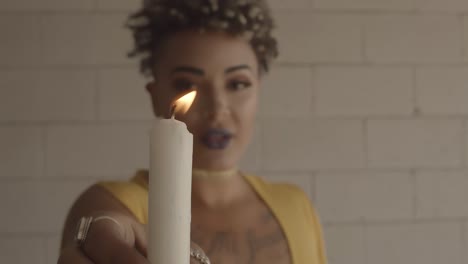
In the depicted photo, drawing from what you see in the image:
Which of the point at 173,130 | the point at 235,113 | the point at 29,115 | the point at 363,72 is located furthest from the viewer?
the point at 363,72

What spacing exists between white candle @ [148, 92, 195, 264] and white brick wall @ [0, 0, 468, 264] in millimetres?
1097

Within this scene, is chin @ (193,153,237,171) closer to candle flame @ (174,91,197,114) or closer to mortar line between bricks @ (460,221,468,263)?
candle flame @ (174,91,197,114)

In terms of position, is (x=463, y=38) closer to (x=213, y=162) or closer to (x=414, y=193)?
(x=414, y=193)

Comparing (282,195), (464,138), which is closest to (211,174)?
(282,195)

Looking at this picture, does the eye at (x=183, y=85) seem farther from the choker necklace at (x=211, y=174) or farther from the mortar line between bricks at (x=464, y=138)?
the mortar line between bricks at (x=464, y=138)

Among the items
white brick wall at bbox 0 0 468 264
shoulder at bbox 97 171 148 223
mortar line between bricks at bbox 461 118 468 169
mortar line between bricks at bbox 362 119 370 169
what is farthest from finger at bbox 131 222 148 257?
mortar line between bricks at bbox 461 118 468 169

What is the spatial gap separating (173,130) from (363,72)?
123 centimetres

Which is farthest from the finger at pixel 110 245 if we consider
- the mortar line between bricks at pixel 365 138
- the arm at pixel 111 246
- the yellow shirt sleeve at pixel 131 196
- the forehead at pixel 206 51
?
the mortar line between bricks at pixel 365 138

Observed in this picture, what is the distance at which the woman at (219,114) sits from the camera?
36.9 inches

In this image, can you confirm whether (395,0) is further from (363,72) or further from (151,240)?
(151,240)

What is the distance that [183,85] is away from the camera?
3.12 ft

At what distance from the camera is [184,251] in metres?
0.34

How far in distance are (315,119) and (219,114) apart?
0.59 meters

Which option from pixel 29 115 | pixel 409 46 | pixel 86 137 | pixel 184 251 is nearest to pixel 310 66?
pixel 409 46
